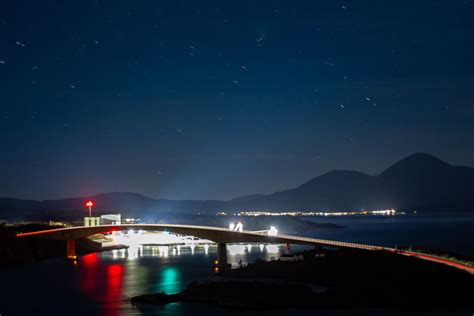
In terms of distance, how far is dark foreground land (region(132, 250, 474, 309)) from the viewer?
186 ft

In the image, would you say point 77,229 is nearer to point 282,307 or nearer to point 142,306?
point 142,306

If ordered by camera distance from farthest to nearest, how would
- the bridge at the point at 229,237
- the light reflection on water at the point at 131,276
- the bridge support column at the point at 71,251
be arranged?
the bridge support column at the point at 71,251
the bridge at the point at 229,237
the light reflection on water at the point at 131,276

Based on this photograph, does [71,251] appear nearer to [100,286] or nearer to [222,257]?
[222,257]

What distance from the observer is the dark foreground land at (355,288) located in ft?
186

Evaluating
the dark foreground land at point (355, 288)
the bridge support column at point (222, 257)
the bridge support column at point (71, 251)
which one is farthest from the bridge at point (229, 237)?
the bridge support column at point (71, 251)

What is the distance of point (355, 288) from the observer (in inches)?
2400

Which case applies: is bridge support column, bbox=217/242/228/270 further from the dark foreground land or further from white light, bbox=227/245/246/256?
white light, bbox=227/245/246/256

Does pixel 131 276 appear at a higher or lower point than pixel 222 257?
lower

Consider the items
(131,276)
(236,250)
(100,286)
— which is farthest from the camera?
(236,250)

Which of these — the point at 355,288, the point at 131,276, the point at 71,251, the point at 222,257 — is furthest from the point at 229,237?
the point at 71,251

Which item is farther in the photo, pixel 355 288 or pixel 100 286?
pixel 100 286

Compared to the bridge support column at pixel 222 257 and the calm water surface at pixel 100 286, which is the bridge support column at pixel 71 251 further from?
the bridge support column at pixel 222 257

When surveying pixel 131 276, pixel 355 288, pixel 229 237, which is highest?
pixel 229 237

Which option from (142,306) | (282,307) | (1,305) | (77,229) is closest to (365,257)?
(282,307)
